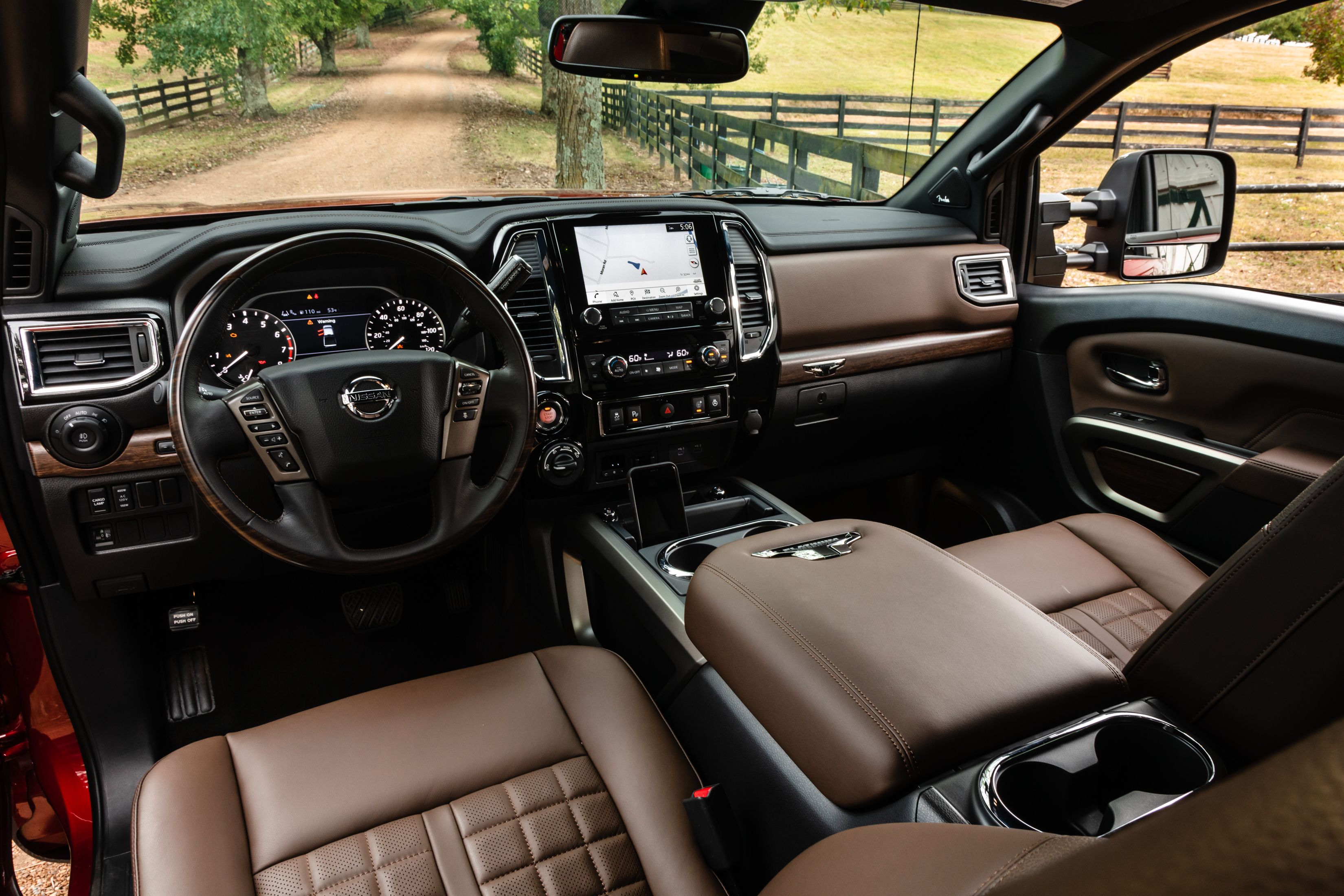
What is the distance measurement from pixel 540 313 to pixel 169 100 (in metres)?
0.91

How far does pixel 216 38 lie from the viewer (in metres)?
1.97

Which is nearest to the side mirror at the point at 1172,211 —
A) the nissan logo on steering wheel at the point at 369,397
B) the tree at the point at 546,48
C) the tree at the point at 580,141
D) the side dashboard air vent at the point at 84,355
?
the tree at the point at 580,141

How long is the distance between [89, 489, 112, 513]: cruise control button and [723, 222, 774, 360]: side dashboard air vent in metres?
1.42

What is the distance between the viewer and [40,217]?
1.55m

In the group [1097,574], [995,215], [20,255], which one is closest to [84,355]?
[20,255]

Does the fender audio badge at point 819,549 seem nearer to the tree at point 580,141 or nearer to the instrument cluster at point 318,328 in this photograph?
the instrument cluster at point 318,328

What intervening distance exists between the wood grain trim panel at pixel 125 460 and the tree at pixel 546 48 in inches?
44.7

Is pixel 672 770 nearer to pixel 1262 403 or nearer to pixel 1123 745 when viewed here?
pixel 1123 745

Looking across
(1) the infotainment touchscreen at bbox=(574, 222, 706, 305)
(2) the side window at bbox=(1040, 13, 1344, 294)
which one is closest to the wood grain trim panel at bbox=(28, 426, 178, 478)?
(1) the infotainment touchscreen at bbox=(574, 222, 706, 305)

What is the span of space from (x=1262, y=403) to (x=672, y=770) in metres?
1.77

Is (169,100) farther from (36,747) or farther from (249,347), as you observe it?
(36,747)

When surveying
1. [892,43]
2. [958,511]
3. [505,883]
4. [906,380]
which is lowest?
[958,511]

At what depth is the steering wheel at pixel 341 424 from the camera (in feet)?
4.82

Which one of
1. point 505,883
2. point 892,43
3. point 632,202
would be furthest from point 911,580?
point 892,43
